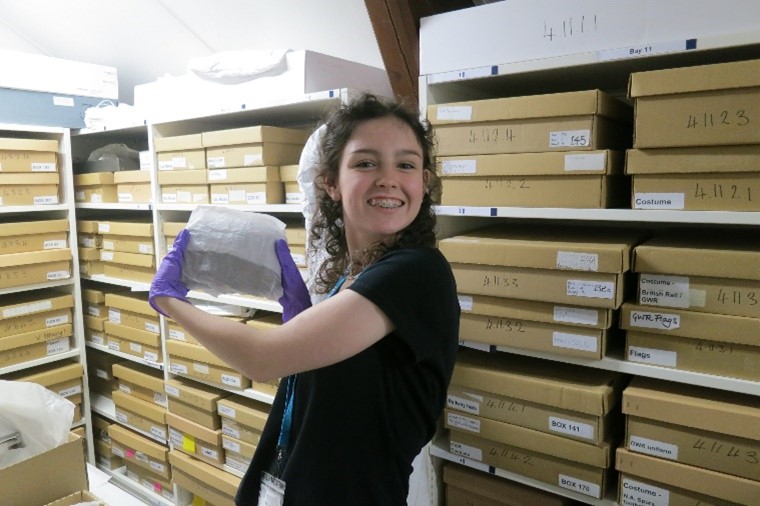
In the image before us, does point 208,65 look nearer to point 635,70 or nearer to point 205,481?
point 635,70

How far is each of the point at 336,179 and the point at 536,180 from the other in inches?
20.4

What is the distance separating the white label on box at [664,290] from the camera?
114 cm

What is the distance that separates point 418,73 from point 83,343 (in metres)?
2.14

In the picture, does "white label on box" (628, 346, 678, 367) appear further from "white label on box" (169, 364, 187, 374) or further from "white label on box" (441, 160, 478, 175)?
"white label on box" (169, 364, 187, 374)

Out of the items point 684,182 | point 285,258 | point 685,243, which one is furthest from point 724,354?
point 285,258

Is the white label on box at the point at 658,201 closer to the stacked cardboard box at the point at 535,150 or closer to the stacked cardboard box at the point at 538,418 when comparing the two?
the stacked cardboard box at the point at 535,150

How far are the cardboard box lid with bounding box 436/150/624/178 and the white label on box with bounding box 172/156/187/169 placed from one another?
1083 millimetres

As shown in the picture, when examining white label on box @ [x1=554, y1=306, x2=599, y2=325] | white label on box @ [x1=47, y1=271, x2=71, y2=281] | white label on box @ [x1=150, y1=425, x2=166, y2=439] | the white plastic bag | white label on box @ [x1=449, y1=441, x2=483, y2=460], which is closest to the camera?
the white plastic bag

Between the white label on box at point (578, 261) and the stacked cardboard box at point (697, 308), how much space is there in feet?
0.29

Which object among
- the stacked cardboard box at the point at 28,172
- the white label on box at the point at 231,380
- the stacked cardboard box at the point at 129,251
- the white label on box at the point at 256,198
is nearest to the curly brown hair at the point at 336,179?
the white label on box at the point at 256,198

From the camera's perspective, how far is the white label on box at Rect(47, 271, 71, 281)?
245 centimetres

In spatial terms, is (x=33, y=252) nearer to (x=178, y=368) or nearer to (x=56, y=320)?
(x=56, y=320)

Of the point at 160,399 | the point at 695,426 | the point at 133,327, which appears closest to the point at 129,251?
the point at 133,327

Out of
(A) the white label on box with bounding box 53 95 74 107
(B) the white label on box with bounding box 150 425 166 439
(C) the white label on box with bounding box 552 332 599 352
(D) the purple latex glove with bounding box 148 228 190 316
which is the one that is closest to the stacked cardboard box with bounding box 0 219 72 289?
(A) the white label on box with bounding box 53 95 74 107
